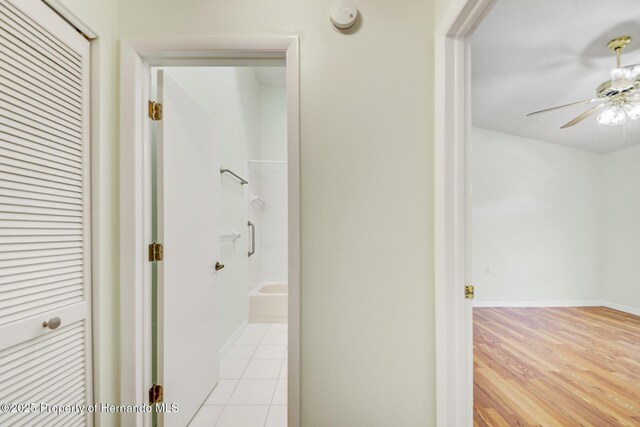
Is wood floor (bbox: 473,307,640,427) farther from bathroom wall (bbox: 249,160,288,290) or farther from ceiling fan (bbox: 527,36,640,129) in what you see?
bathroom wall (bbox: 249,160,288,290)

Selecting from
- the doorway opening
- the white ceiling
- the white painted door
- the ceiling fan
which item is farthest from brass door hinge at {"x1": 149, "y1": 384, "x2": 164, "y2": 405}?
the ceiling fan

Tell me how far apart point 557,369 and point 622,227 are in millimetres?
3152

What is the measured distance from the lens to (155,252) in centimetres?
133

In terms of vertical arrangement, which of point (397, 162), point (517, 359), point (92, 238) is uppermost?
point (397, 162)

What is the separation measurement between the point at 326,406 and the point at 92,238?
1.24 m

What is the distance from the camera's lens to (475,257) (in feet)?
14.3

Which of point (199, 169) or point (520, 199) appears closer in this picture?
point (199, 169)

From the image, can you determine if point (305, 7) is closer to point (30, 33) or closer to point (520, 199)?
point (30, 33)

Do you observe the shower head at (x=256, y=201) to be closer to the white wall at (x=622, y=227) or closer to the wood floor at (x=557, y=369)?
the wood floor at (x=557, y=369)

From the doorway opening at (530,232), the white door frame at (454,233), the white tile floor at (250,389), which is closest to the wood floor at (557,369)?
the doorway opening at (530,232)

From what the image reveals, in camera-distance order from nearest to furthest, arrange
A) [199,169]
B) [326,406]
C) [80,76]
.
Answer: [80,76]
[326,406]
[199,169]

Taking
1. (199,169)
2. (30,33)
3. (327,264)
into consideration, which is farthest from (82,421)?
(30,33)

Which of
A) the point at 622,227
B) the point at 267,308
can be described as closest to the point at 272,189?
the point at 267,308

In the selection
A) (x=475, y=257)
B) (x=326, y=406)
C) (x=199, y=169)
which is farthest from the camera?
(x=475, y=257)
